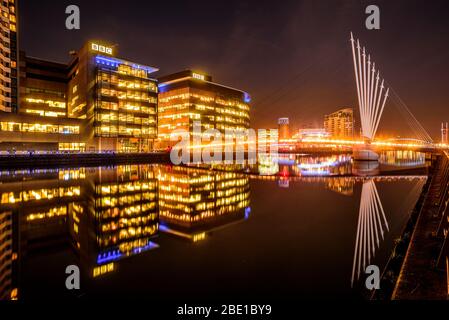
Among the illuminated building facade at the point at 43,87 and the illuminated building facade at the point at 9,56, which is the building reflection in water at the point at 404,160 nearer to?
the illuminated building facade at the point at 9,56

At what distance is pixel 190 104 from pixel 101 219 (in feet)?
321

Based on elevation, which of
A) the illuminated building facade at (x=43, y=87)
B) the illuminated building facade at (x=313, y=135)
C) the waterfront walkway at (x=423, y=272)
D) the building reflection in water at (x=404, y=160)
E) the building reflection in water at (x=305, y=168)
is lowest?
the waterfront walkway at (x=423, y=272)

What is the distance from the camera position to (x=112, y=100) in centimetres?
7219

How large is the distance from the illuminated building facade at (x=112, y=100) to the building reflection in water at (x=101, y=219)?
50.7m

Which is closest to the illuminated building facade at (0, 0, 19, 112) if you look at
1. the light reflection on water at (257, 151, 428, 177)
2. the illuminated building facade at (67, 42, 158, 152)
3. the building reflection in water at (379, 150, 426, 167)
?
the illuminated building facade at (67, 42, 158, 152)

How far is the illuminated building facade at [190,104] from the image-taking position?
358 ft

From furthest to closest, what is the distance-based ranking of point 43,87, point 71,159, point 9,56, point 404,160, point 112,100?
point 43,87
point 404,160
point 112,100
point 9,56
point 71,159

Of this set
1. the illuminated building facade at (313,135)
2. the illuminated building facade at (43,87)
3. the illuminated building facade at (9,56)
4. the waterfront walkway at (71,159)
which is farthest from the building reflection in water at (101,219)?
the illuminated building facade at (313,135)

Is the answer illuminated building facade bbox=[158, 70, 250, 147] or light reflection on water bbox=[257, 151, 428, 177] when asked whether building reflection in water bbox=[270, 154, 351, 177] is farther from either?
illuminated building facade bbox=[158, 70, 250, 147]

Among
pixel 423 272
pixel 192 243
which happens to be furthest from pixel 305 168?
pixel 423 272

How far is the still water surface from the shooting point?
7.24 m

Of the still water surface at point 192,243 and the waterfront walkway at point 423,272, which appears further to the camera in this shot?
the still water surface at point 192,243

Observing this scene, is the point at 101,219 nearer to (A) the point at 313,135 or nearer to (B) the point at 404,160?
(B) the point at 404,160

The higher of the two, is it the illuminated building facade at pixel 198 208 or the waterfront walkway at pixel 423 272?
the waterfront walkway at pixel 423 272
